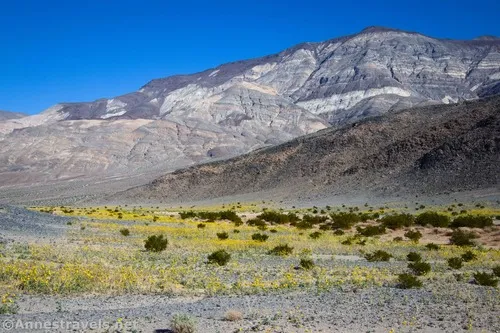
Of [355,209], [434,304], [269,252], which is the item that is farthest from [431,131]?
[434,304]

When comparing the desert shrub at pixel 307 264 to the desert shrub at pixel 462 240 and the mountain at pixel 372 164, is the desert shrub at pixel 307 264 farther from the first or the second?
the mountain at pixel 372 164

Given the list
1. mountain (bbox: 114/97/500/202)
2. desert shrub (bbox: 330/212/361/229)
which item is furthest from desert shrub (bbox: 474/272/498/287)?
mountain (bbox: 114/97/500/202)

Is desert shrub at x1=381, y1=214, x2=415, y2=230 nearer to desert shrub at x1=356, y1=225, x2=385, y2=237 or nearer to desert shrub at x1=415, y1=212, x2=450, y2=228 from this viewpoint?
desert shrub at x1=415, y1=212, x2=450, y2=228

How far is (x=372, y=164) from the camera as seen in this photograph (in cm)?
7594

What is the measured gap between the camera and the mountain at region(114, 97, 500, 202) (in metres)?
64.8

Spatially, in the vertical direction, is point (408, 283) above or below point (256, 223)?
above

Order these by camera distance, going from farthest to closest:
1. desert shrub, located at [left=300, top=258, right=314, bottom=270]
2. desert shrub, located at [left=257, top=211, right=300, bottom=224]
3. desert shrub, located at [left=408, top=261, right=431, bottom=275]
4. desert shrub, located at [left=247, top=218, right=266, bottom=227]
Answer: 1. desert shrub, located at [left=257, top=211, right=300, bottom=224]
2. desert shrub, located at [left=247, top=218, right=266, bottom=227]
3. desert shrub, located at [left=300, top=258, right=314, bottom=270]
4. desert shrub, located at [left=408, top=261, right=431, bottom=275]

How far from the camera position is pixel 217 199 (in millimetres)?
82250

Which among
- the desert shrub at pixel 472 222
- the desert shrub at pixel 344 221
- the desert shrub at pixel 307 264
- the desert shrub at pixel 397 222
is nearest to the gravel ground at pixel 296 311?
the desert shrub at pixel 307 264

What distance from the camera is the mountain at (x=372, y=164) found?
212ft

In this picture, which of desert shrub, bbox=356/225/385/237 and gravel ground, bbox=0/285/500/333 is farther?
desert shrub, bbox=356/225/385/237

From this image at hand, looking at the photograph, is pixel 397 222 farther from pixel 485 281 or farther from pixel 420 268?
pixel 485 281

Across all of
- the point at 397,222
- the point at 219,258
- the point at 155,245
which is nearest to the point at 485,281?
the point at 219,258

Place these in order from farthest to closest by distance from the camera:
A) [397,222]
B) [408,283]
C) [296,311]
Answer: [397,222]
[408,283]
[296,311]
